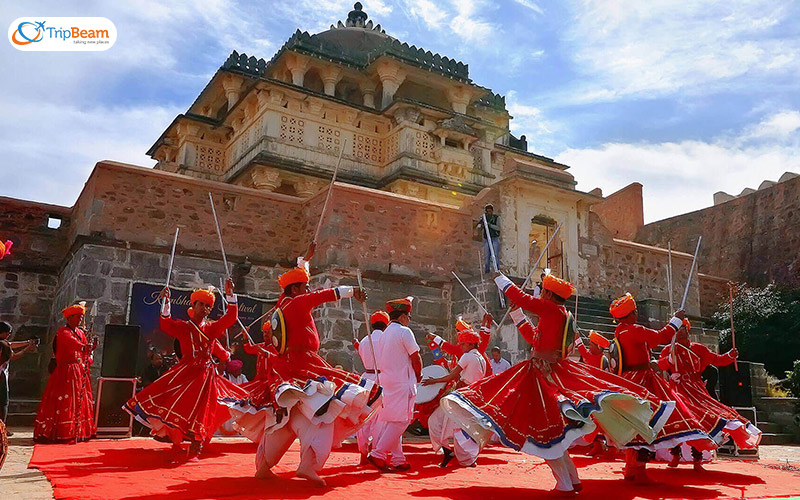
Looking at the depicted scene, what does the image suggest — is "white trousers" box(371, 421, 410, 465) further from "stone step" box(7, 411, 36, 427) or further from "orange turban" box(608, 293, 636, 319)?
"stone step" box(7, 411, 36, 427)

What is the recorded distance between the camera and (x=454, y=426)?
22.3 feet

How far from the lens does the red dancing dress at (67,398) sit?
7.88 m

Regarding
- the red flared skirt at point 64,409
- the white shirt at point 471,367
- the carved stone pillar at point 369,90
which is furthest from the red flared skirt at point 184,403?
the carved stone pillar at point 369,90

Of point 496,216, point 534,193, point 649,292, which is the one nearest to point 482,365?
point 496,216

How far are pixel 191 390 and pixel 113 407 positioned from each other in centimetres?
→ 308

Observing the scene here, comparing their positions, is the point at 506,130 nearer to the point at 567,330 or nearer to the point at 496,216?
the point at 496,216

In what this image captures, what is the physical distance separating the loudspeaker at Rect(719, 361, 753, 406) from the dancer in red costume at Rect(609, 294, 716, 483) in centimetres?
550

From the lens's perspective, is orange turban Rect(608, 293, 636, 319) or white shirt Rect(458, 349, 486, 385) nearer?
orange turban Rect(608, 293, 636, 319)

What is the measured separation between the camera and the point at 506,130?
79.3 feet

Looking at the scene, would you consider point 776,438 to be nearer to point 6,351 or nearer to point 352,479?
point 352,479

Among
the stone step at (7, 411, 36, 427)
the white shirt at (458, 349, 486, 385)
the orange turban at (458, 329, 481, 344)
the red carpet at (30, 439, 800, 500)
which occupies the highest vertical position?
the orange turban at (458, 329, 481, 344)

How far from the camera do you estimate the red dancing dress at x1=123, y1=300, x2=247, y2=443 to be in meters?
6.24

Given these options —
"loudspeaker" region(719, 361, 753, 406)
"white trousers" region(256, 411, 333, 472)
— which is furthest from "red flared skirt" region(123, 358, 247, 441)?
"loudspeaker" region(719, 361, 753, 406)

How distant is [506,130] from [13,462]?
20.7 m
